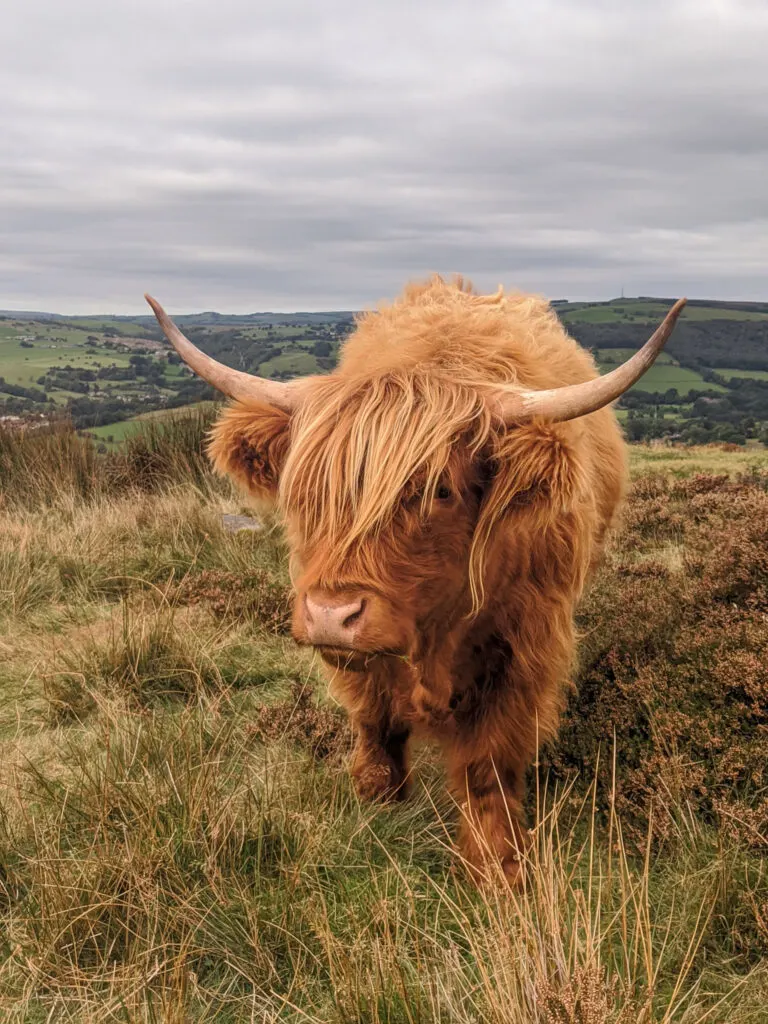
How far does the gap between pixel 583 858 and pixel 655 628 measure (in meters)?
1.21

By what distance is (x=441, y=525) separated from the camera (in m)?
2.31

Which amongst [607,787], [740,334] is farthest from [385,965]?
[740,334]

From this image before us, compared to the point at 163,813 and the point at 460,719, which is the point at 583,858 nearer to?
the point at 460,719

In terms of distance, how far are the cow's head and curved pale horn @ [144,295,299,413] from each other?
9.6 inches

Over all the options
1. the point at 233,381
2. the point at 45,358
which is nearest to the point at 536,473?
the point at 233,381

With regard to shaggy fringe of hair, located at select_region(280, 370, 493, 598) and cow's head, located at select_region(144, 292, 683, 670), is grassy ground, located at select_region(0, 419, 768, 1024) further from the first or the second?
shaggy fringe of hair, located at select_region(280, 370, 493, 598)

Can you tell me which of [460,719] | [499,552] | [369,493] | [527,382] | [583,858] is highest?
[527,382]

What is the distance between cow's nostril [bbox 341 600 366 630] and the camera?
6.70 ft

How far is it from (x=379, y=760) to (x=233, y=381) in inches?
61.1

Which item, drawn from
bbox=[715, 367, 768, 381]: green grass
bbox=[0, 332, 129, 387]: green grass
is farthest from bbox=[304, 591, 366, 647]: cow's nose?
bbox=[715, 367, 768, 381]: green grass

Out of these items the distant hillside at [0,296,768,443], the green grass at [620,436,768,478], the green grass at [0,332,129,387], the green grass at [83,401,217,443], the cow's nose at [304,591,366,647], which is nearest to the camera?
the cow's nose at [304,591,366,647]

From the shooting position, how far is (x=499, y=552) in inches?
98.6

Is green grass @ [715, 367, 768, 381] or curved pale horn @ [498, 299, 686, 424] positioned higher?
green grass @ [715, 367, 768, 381]

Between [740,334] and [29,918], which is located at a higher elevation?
[740,334]
